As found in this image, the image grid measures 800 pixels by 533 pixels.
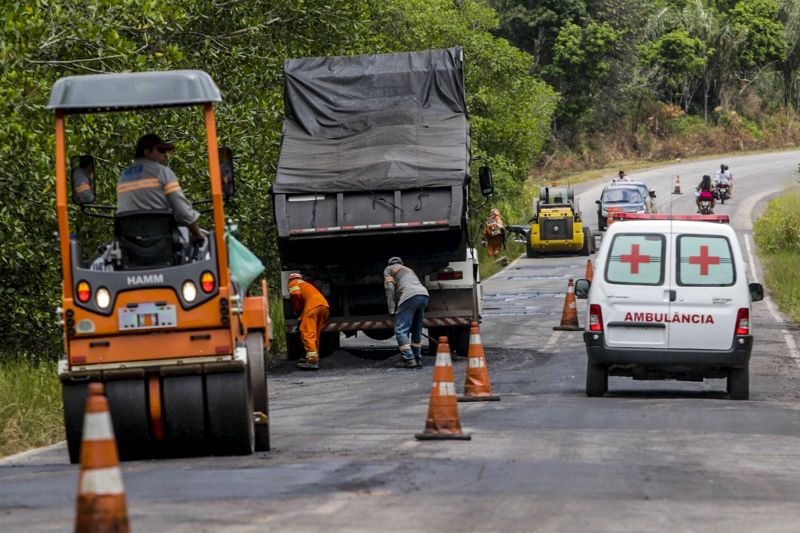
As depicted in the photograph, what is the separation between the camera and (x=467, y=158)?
20.5m

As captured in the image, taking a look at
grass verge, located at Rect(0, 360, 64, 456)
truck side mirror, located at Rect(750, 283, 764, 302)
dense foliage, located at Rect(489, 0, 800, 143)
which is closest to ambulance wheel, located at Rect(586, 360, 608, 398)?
truck side mirror, located at Rect(750, 283, 764, 302)

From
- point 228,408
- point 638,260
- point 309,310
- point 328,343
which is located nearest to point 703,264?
point 638,260

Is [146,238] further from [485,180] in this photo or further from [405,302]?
[485,180]

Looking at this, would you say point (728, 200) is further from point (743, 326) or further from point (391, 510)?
point (391, 510)

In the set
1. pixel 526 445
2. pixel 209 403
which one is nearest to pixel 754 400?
pixel 526 445

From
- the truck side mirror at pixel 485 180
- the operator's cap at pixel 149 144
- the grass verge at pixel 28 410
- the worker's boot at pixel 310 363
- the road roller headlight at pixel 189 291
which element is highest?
the operator's cap at pixel 149 144

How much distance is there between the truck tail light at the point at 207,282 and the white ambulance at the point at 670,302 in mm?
6175

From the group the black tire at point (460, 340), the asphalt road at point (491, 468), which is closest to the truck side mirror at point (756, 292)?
the asphalt road at point (491, 468)

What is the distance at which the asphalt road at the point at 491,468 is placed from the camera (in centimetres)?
819

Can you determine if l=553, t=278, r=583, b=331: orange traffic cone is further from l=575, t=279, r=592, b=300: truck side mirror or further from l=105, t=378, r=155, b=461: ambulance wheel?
l=105, t=378, r=155, b=461: ambulance wheel

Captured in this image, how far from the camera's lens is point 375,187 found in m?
19.8

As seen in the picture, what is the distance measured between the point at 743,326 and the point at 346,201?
6084 millimetres

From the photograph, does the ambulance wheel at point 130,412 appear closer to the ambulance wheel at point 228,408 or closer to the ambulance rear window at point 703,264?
the ambulance wheel at point 228,408

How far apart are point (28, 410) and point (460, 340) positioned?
8637mm
